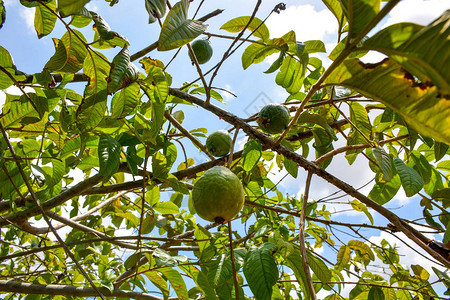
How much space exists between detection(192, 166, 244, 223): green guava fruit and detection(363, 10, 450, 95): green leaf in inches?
25.5

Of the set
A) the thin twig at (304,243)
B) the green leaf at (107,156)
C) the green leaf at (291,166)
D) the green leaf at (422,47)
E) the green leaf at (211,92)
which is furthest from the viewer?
the green leaf at (211,92)

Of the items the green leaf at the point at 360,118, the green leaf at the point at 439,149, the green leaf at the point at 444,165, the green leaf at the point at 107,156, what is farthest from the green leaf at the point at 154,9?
the green leaf at the point at 444,165

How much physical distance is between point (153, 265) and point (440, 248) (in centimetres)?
117

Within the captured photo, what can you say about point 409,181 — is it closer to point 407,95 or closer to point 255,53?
point 407,95

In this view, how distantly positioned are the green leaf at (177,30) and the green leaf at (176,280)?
0.97 m

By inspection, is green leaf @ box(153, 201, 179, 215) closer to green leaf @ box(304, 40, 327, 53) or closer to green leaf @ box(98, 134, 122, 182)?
green leaf @ box(98, 134, 122, 182)

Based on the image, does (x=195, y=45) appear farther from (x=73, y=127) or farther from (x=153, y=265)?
(x=153, y=265)

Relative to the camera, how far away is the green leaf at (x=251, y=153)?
1297 millimetres

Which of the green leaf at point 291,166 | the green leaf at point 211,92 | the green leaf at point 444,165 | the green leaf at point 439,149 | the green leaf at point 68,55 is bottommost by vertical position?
the green leaf at point 439,149

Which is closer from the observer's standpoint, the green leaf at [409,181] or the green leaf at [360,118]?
the green leaf at [409,181]

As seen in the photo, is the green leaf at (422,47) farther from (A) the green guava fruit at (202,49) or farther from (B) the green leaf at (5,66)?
(A) the green guava fruit at (202,49)

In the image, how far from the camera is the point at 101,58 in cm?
119

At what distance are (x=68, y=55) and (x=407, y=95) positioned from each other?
3.87 feet

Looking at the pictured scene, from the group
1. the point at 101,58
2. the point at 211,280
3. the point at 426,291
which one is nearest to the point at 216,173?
the point at 211,280
